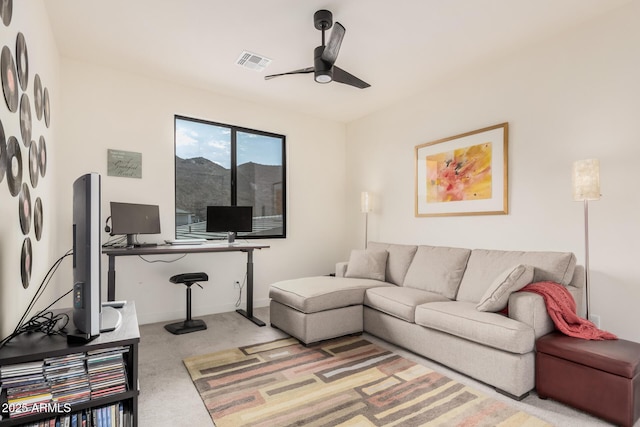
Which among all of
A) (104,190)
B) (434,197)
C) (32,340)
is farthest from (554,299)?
(104,190)

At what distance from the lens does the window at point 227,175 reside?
4.14 meters

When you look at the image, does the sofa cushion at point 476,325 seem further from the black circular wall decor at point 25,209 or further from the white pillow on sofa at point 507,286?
the black circular wall decor at point 25,209

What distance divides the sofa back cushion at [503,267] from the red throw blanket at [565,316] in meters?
0.21

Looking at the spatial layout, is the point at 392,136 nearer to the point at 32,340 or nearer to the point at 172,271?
the point at 172,271

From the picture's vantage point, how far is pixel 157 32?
2.92 metres

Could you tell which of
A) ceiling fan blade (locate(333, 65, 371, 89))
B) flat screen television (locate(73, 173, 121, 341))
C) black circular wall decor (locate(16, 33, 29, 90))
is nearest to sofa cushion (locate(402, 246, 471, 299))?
ceiling fan blade (locate(333, 65, 371, 89))

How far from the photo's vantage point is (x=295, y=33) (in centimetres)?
293

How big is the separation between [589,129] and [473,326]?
187 centimetres

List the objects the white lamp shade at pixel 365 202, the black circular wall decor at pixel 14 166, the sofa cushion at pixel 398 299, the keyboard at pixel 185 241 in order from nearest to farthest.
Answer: the black circular wall decor at pixel 14 166
the sofa cushion at pixel 398 299
the keyboard at pixel 185 241
the white lamp shade at pixel 365 202

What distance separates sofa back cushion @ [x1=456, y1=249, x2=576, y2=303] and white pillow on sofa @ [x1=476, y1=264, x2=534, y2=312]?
21cm

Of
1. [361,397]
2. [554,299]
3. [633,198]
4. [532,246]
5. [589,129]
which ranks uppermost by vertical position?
[589,129]

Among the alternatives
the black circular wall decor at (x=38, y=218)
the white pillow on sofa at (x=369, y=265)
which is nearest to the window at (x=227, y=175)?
the white pillow on sofa at (x=369, y=265)

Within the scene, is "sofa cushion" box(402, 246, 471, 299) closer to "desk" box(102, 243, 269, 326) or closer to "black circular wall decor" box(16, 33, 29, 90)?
"desk" box(102, 243, 269, 326)

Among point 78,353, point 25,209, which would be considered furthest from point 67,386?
point 25,209
